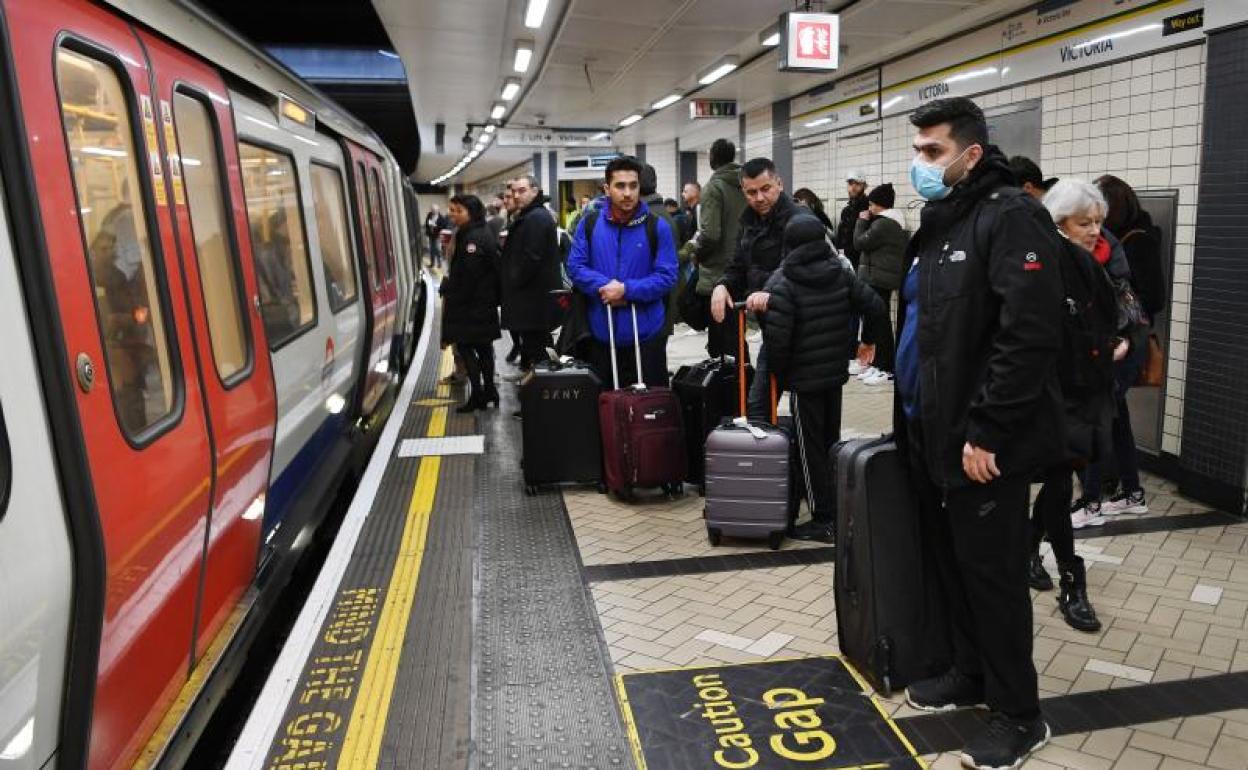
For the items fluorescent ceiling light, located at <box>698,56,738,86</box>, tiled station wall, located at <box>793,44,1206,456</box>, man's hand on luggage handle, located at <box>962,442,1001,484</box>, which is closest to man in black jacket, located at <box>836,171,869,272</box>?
tiled station wall, located at <box>793,44,1206,456</box>

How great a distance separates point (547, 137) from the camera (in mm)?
20234

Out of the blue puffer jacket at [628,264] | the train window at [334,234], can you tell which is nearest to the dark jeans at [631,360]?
the blue puffer jacket at [628,264]

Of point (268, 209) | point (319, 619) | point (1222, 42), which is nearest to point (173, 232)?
point (268, 209)

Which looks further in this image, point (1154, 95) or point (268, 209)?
point (1154, 95)

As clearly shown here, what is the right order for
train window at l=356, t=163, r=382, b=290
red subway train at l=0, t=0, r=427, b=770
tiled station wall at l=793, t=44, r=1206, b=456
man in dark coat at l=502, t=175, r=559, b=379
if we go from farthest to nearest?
train window at l=356, t=163, r=382, b=290 < man in dark coat at l=502, t=175, r=559, b=379 < tiled station wall at l=793, t=44, r=1206, b=456 < red subway train at l=0, t=0, r=427, b=770

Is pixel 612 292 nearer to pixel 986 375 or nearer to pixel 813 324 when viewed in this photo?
pixel 813 324

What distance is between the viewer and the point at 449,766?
111 inches

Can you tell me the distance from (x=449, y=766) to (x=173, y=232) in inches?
70.4

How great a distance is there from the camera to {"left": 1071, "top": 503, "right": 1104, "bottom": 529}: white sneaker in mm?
4914

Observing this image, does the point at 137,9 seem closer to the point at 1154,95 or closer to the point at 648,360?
the point at 648,360

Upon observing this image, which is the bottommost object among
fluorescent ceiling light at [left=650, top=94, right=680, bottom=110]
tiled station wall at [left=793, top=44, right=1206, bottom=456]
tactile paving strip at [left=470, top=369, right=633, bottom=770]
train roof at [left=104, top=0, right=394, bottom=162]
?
tactile paving strip at [left=470, top=369, right=633, bottom=770]

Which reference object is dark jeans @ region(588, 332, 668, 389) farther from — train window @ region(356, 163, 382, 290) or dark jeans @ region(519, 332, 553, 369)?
train window @ region(356, 163, 382, 290)

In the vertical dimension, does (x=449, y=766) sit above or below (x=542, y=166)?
below

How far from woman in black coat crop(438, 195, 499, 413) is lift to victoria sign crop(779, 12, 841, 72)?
274 cm
